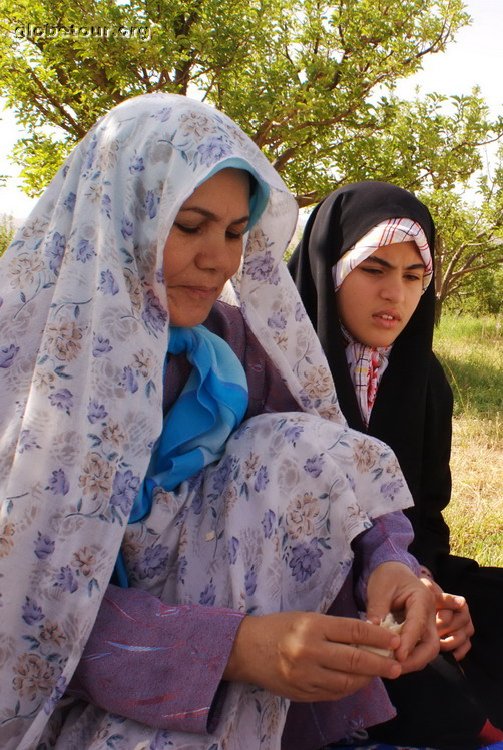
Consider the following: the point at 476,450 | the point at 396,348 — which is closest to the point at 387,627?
the point at 396,348

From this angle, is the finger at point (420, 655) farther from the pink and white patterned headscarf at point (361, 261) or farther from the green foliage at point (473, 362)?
the green foliage at point (473, 362)

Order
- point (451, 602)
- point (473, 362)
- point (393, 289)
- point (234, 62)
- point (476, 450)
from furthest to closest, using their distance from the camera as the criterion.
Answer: point (473, 362) < point (234, 62) < point (476, 450) < point (393, 289) < point (451, 602)

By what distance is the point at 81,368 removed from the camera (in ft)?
4.82

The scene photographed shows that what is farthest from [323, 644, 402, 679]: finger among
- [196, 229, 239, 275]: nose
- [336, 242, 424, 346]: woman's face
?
[336, 242, 424, 346]: woman's face

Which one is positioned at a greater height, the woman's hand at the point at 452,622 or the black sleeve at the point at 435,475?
the black sleeve at the point at 435,475

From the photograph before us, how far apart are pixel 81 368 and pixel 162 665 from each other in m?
0.55

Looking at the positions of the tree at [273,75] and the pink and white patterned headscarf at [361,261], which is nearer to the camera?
the pink and white patterned headscarf at [361,261]

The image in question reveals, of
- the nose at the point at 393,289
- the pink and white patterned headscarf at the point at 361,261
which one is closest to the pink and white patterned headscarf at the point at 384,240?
the pink and white patterned headscarf at the point at 361,261

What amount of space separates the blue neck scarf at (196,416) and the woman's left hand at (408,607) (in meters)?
0.43

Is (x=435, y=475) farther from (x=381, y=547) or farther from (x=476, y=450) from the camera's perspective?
(x=476, y=450)

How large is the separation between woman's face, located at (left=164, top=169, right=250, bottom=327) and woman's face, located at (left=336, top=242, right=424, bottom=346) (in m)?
0.89

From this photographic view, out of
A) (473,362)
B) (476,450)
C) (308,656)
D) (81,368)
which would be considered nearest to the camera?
(308,656)

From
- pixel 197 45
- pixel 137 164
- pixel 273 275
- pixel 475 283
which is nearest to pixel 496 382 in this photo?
pixel 197 45

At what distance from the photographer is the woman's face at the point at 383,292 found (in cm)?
251
